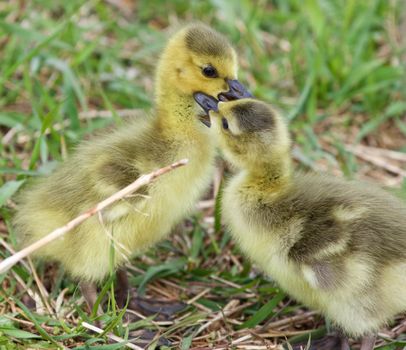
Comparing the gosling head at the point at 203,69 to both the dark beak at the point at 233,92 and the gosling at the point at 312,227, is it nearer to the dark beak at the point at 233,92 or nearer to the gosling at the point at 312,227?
the dark beak at the point at 233,92

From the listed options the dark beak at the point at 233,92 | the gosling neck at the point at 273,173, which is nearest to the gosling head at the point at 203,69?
the dark beak at the point at 233,92

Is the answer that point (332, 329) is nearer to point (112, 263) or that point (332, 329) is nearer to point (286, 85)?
point (112, 263)

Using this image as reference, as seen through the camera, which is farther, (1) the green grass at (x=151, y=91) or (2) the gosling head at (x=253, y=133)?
(1) the green grass at (x=151, y=91)

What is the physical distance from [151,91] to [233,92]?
1.10 meters

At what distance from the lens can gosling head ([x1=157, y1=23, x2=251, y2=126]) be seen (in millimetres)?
2518

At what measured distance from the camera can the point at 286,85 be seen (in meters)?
3.79

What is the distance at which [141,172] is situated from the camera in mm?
2393

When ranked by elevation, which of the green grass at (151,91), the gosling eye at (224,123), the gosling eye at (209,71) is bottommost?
the green grass at (151,91)

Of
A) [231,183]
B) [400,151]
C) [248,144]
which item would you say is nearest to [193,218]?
[231,183]

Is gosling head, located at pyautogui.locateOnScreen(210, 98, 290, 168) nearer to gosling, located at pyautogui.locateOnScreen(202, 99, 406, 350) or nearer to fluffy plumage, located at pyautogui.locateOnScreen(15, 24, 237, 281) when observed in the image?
gosling, located at pyautogui.locateOnScreen(202, 99, 406, 350)

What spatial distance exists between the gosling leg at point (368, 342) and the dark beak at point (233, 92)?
2.76 feet

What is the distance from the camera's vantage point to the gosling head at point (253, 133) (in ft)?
7.54

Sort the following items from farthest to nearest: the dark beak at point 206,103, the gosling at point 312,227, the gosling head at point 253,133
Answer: the dark beak at point 206,103 < the gosling head at point 253,133 < the gosling at point 312,227

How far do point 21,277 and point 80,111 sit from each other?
113 cm
